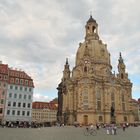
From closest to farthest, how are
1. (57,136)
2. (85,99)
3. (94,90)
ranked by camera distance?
(57,136) → (85,99) → (94,90)

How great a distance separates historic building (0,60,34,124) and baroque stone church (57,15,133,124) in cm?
2181

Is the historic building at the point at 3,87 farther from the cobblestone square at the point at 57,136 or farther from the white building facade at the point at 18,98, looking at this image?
the cobblestone square at the point at 57,136

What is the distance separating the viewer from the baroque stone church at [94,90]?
94125 millimetres

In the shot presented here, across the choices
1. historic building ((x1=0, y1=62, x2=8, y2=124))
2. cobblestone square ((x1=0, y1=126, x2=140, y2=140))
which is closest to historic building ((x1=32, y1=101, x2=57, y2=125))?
historic building ((x1=0, y1=62, x2=8, y2=124))

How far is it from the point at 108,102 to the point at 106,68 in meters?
17.3

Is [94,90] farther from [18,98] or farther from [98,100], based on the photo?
[18,98]

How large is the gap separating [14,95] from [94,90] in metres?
32.6

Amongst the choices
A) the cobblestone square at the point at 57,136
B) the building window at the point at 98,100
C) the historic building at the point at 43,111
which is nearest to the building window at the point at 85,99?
the building window at the point at 98,100

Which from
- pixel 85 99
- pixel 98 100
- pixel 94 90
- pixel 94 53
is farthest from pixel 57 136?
pixel 94 53

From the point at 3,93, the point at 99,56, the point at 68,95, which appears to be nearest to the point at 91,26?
the point at 99,56

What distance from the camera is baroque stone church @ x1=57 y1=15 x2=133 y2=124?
94125 mm

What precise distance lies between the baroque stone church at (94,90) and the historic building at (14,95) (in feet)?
71.6

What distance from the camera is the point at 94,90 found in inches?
3789

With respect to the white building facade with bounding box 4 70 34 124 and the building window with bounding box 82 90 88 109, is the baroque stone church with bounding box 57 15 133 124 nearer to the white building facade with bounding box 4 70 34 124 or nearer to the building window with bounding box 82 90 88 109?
the building window with bounding box 82 90 88 109
